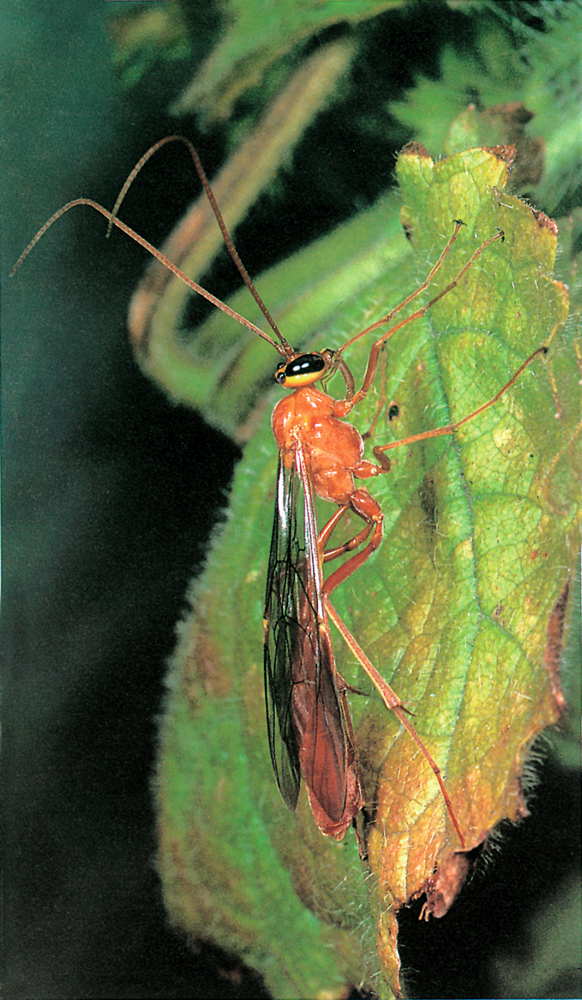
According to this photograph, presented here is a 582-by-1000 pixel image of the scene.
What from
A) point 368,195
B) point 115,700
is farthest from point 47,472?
point 368,195

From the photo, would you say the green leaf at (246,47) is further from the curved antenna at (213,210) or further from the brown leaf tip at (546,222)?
the brown leaf tip at (546,222)

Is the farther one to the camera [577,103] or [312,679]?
[577,103]

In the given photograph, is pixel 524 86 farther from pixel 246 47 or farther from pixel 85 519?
pixel 85 519

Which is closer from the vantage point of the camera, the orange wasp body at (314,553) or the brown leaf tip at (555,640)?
the orange wasp body at (314,553)

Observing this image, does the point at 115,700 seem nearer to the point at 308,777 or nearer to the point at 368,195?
the point at 308,777

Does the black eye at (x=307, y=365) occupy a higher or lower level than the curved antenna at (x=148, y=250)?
higher

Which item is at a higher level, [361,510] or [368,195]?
[368,195]

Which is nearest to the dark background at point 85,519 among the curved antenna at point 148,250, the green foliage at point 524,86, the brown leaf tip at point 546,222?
the curved antenna at point 148,250

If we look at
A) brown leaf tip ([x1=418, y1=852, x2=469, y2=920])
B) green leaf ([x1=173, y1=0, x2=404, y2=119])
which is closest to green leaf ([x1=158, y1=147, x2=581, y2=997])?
Result: brown leaf tip ([x1=418, y1=852, x2=469, y2=920])
